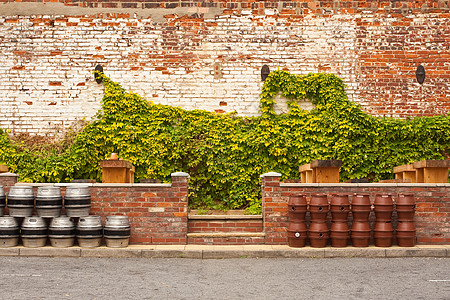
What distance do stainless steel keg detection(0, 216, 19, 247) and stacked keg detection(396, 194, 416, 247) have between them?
5.76m

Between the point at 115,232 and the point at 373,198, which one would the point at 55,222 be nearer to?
the point at 115,232

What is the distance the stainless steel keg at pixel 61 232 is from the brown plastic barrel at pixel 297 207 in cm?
330

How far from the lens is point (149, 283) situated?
5.41 metres

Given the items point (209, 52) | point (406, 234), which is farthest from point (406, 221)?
point (209, 52)

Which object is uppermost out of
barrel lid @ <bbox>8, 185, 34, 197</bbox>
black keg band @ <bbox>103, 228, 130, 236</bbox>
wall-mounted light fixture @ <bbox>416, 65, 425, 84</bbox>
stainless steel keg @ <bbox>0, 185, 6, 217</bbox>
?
wall-mounted light fixture @ <bbox>416, 65, 425, 84</bbox>

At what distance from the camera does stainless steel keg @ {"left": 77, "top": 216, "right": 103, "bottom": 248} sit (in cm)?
720

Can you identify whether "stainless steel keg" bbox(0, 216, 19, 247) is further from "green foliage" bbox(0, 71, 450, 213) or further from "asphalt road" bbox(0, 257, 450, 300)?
"green foliage" bbox(0, 71, 450, 213)

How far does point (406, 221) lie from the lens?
7.44 metres

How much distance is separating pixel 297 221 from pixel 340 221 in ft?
2.14

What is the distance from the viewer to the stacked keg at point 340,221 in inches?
291

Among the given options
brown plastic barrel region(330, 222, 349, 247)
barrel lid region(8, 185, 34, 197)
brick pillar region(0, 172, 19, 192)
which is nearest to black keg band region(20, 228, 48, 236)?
barrel lid region(8, 185, 34, 197)

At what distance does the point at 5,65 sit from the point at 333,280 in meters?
8.75

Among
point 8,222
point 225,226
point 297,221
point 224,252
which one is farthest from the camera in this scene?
point 225,226

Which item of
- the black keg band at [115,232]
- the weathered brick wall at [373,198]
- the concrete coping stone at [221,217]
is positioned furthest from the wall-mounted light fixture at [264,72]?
the black keg band at [115,232]
